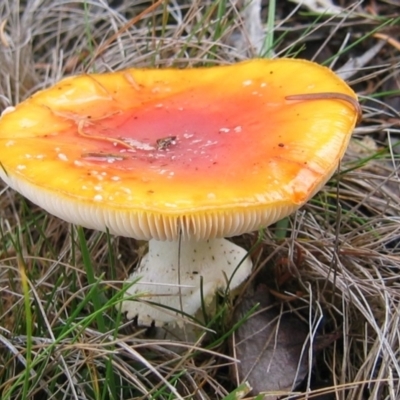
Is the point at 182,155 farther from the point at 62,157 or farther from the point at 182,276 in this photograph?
the point at 182,276

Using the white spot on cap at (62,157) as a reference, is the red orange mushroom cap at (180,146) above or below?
below

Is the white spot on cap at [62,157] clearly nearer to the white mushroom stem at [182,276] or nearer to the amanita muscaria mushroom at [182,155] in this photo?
the amanita muscaria mushroom at [182,155]

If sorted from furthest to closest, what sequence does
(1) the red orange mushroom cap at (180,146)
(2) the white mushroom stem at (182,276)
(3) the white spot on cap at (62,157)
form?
(2) the white mushroom stem at (182,276) < (3) the white spot on cap at (62,157) < (1) the red orange mushroom cap at (180,146)

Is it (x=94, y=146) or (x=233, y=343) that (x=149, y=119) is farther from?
(x=233, y=343)

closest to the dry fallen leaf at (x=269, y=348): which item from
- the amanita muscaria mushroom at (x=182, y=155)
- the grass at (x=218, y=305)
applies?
the grass at (x=218, y=305)

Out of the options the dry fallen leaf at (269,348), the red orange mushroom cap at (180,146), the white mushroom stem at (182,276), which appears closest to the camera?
the red orange mushroom cap at (180,146)
